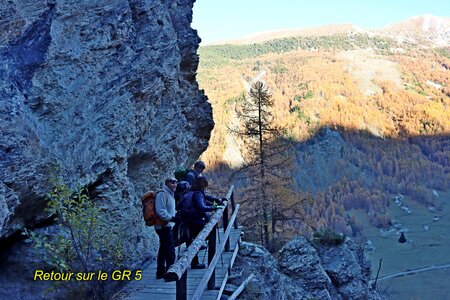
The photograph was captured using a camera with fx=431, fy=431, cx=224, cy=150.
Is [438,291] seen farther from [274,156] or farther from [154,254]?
[154,254]

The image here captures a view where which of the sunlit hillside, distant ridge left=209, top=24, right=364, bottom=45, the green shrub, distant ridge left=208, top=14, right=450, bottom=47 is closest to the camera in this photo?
the green shrub

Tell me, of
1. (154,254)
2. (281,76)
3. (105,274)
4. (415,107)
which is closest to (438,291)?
(154,254)

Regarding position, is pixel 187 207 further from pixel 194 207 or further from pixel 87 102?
pixel 87 102

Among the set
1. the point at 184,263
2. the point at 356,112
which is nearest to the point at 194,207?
the point at 184,263

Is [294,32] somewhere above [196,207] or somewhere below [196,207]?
above

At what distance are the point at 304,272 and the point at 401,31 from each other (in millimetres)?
161884

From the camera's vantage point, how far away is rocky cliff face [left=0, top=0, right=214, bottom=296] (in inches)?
282

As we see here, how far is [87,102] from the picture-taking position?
9133 mm

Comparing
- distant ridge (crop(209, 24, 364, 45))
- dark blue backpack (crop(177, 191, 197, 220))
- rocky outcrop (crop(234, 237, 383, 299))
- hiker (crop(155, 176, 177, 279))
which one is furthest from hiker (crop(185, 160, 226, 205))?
distant ridge (crop(209, 24, 364, 45))

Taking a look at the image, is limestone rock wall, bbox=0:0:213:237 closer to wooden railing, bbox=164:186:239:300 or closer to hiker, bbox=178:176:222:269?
hiker, bbox=178:176:222:269

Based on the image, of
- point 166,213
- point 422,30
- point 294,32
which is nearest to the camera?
point 166,213

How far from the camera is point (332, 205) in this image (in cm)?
5372

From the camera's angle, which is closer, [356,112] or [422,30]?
[356,112]

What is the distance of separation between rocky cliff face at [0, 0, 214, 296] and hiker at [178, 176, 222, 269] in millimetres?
1746
